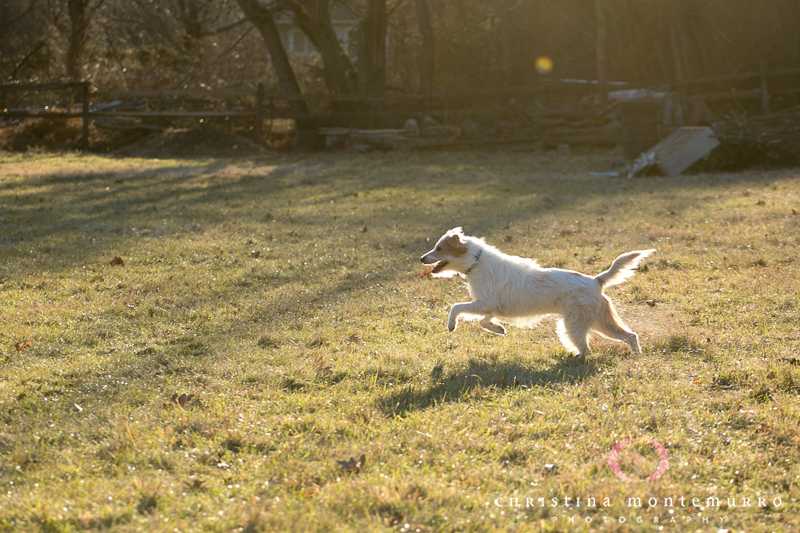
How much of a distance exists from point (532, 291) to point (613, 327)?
2.18 ft

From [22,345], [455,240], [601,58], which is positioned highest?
[601,58]

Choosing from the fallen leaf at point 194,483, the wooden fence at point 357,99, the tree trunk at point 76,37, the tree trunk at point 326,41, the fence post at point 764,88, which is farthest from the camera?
the tree trunk at point 76,37

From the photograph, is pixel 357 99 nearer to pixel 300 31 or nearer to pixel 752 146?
pixel 752 146

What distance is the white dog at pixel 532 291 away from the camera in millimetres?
5383

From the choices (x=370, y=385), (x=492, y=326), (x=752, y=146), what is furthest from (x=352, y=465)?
(x=752, y=146)

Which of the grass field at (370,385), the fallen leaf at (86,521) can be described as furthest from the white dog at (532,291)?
the fallen leaf at (86,521)

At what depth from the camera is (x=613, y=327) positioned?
215 inches

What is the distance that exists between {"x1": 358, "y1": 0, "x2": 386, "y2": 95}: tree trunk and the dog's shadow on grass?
20545 millimetres

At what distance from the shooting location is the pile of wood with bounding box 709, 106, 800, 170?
1616cm

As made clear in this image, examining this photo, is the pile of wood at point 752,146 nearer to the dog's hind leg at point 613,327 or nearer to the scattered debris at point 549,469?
the dog's hind leg at point 613,327

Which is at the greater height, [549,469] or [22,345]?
[22,345]

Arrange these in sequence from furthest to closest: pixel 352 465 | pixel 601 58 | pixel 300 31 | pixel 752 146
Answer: pixel 300 31 < pixel 601 58 < pixel 752 146 < pixel 352 465

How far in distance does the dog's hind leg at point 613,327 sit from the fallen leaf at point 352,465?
2.48 meters

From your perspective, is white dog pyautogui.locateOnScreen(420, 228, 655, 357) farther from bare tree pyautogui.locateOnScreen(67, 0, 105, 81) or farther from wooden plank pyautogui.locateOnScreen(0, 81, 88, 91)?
bare tree pyautogui.locateOnScreen(67, 0, 105, 81)
